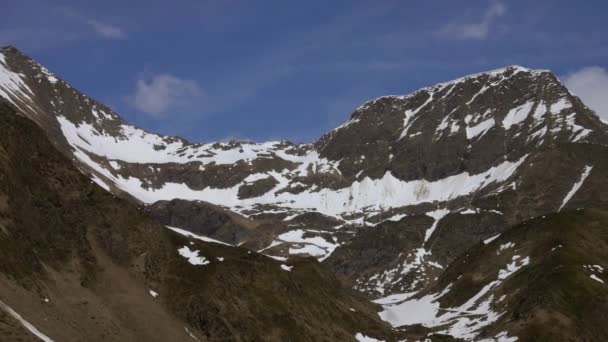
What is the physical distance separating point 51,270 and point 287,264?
288 ft

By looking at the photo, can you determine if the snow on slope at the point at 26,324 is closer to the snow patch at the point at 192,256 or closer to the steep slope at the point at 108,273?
the steep slope at the point at 108,273

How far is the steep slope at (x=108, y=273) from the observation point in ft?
295

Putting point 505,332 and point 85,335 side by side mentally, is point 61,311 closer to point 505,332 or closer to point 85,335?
point 85,335

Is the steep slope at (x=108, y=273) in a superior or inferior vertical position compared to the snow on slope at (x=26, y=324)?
superior

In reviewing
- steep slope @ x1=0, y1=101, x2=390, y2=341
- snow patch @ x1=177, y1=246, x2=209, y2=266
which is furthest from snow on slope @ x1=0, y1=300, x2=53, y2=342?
snow patch @ x1=177, y1=246, x2=209, y2=266

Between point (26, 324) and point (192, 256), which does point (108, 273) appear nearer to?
point (192, 256)

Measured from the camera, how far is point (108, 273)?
355ft

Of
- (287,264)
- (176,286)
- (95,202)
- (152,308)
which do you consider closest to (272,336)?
(176,286)

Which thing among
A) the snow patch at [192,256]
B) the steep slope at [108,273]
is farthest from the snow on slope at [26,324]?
the snow patch at [192,256]

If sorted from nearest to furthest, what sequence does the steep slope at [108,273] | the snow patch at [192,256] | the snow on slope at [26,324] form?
the snow on slope at [26,324]
the steep slope at [108,273]
the snow patch at [192,256]

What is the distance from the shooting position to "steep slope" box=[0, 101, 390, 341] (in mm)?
90000

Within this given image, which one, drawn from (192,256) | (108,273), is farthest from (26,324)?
(192,256)

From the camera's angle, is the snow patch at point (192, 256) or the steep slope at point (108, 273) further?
the snow patch at point (192, 256)

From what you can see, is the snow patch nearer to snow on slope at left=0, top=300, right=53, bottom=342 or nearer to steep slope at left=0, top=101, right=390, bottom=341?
steep slope at left=0, top=101, right=390, bottom=341
